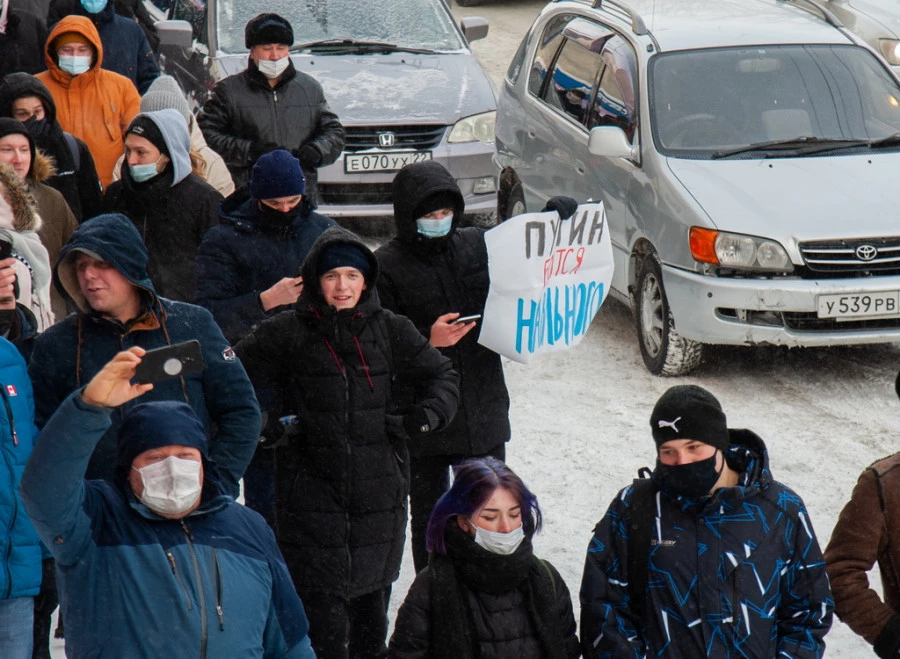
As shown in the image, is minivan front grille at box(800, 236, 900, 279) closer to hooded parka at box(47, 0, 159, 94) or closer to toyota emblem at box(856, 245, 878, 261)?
toyota emblem at box(856, 245, 878, 261)

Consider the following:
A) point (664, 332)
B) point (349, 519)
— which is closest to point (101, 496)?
point (349, 519)

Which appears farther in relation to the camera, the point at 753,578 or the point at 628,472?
the point at 628,472

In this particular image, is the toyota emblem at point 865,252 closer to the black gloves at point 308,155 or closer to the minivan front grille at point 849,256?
the minivan front grille at point 849,256

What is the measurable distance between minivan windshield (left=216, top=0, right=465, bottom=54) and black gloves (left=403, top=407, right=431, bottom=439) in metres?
7.31

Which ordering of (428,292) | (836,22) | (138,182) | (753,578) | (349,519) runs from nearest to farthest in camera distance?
(753,578) < (349,519) < (428,292) < (138,182) < (836,22)

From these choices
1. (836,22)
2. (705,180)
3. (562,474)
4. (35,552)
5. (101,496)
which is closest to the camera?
(101,496)

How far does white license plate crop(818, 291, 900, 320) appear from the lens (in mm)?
7902

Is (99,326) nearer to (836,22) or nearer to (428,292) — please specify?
(428,292)

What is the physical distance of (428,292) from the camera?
5.56 meters

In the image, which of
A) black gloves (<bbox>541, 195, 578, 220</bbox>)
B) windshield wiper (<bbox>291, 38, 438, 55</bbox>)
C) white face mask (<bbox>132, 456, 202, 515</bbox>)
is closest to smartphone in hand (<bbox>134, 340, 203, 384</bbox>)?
white face mask (<bbox>132, 456, 202, 515</bbox>)

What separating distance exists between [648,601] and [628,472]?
10.6 ft

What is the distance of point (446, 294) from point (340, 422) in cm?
95

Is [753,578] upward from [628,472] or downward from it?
upward

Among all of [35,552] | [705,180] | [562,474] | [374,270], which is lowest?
[562,474]
